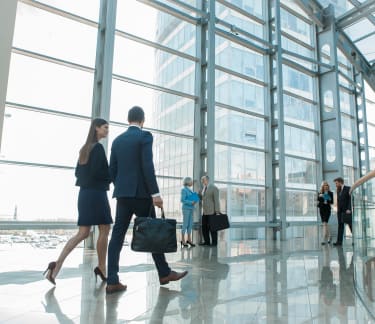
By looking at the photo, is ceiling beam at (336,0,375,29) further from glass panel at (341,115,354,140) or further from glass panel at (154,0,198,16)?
glass panel at (154,0,198,16)

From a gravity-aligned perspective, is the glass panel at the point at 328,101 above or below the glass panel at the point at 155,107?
above

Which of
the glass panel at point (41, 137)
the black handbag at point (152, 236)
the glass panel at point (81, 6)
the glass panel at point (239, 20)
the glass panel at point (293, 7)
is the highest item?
the glass panel at point (293, 7)

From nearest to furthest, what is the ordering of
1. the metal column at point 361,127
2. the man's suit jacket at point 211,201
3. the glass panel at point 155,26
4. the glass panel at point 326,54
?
1. the man's suit jacket at point 211,201
2. the glass panel at point 155,26
3. the glass panel at point 326,54
4. the metal column at point 361,127

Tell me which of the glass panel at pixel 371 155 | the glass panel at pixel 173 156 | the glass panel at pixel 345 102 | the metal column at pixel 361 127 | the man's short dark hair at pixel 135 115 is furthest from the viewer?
the glass panel at pixel 371 155

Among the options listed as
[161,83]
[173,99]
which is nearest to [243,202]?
[173,99]

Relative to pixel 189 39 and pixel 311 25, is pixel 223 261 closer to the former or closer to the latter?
pixel 189 39

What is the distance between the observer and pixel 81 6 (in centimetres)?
640

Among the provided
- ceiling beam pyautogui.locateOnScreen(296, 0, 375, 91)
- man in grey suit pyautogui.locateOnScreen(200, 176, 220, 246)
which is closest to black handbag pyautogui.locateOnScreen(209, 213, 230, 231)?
man in grey suit pyautogui.locateOnScreen(200, 176, 220, 246)

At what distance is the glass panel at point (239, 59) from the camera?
8727mm

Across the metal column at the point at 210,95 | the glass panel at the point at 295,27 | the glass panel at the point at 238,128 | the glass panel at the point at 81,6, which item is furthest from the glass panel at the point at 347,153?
the glass panel at the point at 81,6

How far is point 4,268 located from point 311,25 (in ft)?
39.2

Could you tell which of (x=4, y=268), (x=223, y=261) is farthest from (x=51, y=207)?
(x=223, y=261)

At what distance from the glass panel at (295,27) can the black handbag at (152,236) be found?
9785 millimetres

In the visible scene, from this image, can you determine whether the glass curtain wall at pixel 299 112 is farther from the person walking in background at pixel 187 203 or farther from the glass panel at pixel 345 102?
the person walking in background at pixel 187 203
